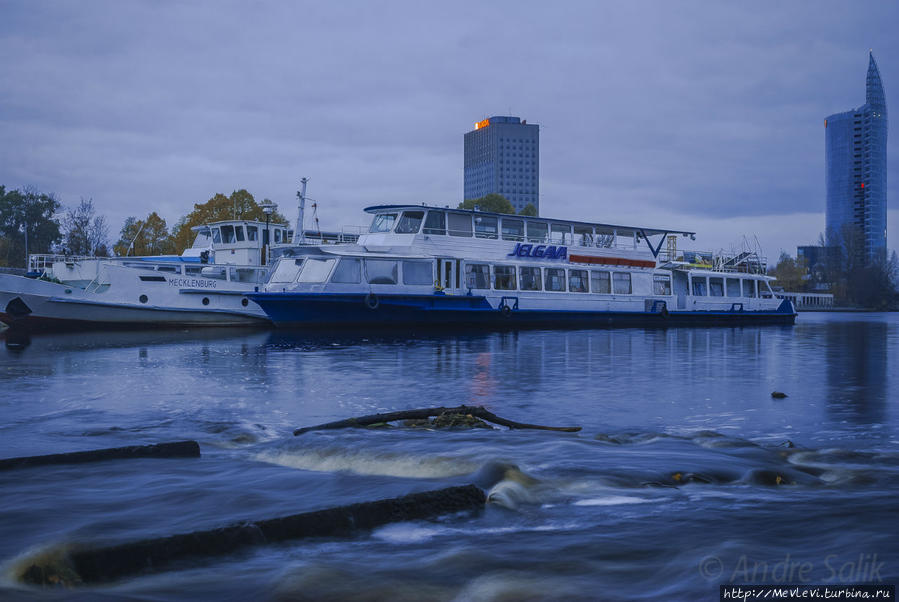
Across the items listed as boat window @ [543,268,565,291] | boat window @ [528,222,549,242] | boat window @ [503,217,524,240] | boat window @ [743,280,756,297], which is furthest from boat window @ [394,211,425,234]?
boat window @ [743,280,756,297]

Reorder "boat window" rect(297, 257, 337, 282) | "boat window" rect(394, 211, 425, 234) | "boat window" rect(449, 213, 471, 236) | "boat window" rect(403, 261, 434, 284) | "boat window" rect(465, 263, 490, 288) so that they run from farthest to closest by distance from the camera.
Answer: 1. "boat window" rect(449, 213, 471, 236)
2. "boat window" rect(465, 263, 490, 288)
3. "boat window" rect(394, 211, 425, 234)
4. "boat window" rect(403, 261, 434, 284)
5. "boat window" rect(297, 257, 337, 282)

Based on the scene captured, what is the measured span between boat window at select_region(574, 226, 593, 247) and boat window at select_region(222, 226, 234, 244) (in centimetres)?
1917

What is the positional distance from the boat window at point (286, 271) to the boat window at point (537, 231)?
41.4 ft

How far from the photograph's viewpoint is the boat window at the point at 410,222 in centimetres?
3394

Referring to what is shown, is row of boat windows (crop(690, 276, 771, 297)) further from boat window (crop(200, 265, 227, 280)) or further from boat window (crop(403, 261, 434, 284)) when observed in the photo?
boat window (crop(200, 265, 227, 280))

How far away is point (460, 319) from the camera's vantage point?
3388 cm

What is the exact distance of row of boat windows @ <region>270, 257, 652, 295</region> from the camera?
31406mm

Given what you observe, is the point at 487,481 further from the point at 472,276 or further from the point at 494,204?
the point at 494,204

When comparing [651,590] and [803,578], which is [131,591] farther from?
[803,578]

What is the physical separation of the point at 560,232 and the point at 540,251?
2.60 meters

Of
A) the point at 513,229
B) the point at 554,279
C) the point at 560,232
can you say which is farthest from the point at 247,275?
the point at 560,232

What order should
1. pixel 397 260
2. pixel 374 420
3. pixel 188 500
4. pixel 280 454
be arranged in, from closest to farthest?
pixel 188 500, pixel 280 454, pixel 374 420, pixel 397 260

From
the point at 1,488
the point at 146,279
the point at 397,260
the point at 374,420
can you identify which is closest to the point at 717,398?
the point at 374,420

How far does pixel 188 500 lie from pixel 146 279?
30.0m
